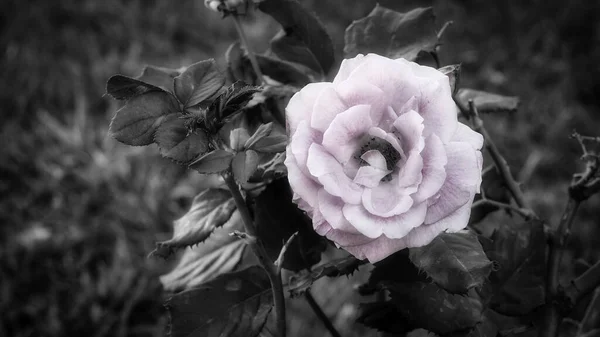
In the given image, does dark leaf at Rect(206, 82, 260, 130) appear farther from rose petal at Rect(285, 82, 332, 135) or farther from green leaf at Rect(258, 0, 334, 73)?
green leaf at Rect(258, 0, 334, 73)

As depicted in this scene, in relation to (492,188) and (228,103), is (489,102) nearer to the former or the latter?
(492,188)

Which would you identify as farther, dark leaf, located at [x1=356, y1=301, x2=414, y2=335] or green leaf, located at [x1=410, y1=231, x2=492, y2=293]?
dark leaf, located at [x1=356, y1=301, x2=414, y2=335]

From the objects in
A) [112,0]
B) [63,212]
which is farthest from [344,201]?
[112,0]

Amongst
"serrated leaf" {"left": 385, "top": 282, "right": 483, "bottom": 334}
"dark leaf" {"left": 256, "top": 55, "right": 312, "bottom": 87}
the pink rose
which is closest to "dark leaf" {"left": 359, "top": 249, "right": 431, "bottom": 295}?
A: "serrated leaf" {"left": 385, "top": 282, "right": 483, "bottom": 334}

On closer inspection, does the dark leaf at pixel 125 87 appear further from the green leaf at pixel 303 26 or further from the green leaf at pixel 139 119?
the green leaf at pixel 303 26

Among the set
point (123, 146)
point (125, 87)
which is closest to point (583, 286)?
point (125, 87)
